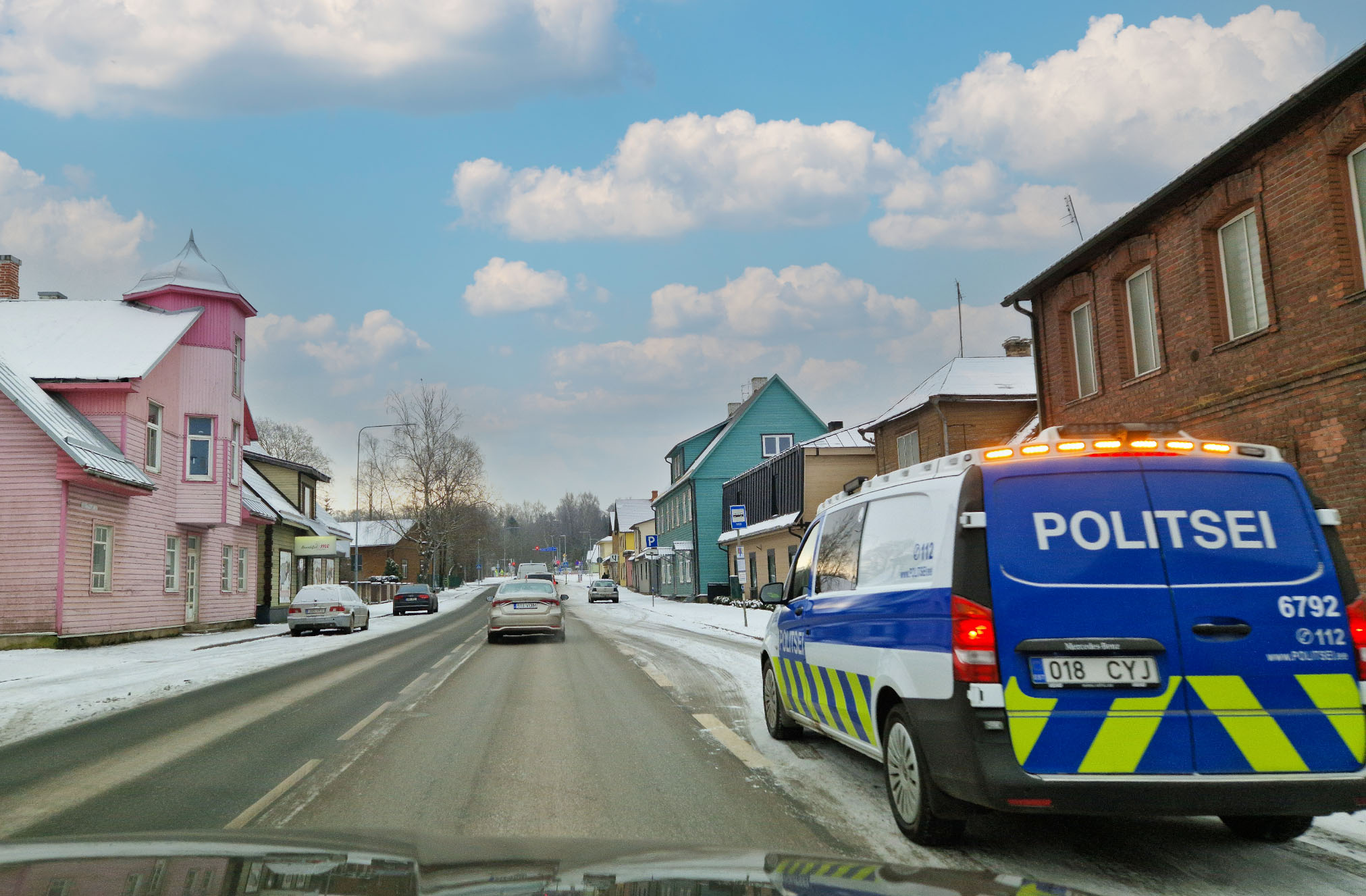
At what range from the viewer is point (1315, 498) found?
4.98 m

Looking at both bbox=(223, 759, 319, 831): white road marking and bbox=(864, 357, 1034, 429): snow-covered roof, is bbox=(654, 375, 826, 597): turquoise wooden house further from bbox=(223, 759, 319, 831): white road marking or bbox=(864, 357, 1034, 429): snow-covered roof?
bbox=(223, 759, 319, 831): white road marking

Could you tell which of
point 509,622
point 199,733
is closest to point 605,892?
point 199,733

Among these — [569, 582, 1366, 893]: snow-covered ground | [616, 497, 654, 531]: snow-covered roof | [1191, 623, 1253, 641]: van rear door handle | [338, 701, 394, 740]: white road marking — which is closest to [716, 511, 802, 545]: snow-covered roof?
[569, 582, 1366, 893]: snow-covered ground

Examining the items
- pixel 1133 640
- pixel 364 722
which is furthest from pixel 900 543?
pixel 364 722

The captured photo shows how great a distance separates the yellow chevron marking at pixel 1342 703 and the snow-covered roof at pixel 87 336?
2461 centimetres

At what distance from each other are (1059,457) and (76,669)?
17142 mm

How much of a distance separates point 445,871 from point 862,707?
3.26 m

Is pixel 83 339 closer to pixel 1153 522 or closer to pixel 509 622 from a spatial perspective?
pixel 509 622

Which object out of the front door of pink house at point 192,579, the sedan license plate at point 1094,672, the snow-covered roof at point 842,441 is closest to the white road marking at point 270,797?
the sedan license plate at point 1094,672

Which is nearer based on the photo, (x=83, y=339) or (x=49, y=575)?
(x=49, y=575)

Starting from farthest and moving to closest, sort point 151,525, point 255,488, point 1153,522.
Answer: point 255,488 < point 151,525 < point 1153,522

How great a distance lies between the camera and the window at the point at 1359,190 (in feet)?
36.5

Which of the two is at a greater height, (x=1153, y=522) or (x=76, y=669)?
(x=1153, y=522)

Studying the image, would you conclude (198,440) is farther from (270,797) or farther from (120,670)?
(270,797)
